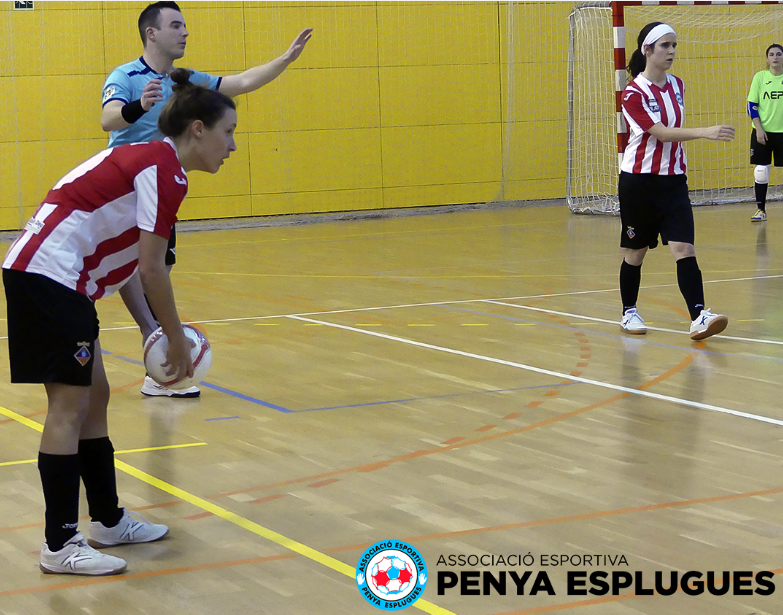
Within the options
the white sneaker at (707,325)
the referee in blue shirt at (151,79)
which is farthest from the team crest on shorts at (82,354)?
the white sneaker at (707,325)

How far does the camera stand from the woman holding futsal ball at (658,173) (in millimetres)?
6285

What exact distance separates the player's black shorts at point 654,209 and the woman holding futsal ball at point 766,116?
20.5 ft

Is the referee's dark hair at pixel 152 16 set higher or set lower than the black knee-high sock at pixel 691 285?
higher

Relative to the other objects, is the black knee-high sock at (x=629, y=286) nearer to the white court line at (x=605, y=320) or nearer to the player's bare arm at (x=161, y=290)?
the white court line at (x=605, y=320)

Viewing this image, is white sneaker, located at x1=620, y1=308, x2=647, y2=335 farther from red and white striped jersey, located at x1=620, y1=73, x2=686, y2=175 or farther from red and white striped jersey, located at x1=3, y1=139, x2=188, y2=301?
red and white striped jersey, located at x1=3, y1=139, x2=188, y2=301

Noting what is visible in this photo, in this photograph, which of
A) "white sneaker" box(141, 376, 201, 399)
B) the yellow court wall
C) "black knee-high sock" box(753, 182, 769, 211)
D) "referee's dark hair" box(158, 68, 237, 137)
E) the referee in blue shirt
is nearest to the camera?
"referee's dark hair" box(158, 68, 237, 137)

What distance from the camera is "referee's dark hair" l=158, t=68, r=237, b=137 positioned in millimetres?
3076

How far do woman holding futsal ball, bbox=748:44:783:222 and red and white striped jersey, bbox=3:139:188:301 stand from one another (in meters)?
10.2

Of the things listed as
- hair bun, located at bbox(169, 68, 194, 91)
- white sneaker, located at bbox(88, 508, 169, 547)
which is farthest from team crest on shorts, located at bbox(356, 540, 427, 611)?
hair bun, located at bbox(169, 68, 194, 91)

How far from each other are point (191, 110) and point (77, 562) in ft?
4.17

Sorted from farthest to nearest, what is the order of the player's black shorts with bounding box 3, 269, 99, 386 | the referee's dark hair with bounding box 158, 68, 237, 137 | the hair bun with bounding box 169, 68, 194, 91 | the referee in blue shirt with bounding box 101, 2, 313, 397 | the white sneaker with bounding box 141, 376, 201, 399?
the white sneaker with bounding box 141, 376, 201, 399 < the referee in blue shirt with bounding box 101, 2, 313, 397 < the hair bun with bounding box 169, 68, 194, 91 < the referee's dark hair with bounding box 158, 68, 237, 137 < the player's black shorts with bounding box 3, 269, 99, 386

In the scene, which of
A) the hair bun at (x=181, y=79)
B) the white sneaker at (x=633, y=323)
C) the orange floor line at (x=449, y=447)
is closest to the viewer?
the hair bun at (x=181, y=79)

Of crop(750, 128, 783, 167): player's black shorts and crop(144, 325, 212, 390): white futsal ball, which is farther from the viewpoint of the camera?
crop(750, 128, 783, 167): player's black shorts

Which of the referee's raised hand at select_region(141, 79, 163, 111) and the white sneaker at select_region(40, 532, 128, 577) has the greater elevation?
the referee's raised hand at select_region(141, 79, 163, 111)
